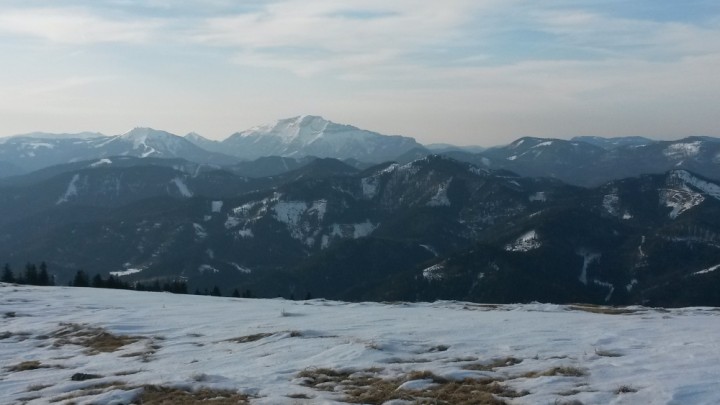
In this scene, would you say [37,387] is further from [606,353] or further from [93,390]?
[606,353]

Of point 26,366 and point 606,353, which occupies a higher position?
point 606,353

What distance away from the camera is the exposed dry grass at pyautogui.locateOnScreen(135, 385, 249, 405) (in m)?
20.0

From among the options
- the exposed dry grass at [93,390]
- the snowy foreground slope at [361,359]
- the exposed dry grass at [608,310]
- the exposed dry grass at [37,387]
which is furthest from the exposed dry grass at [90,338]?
the exposed dry grass at [608,310]

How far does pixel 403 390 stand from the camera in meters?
20.1

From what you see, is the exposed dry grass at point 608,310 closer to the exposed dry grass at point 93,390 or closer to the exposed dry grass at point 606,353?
the exposed dry grass at point 606,353

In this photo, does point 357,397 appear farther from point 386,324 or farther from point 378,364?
point 386,324

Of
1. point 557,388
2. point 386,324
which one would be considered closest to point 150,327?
point 386,324

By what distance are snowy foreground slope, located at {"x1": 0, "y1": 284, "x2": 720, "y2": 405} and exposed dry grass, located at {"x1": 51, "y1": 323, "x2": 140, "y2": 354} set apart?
0.11 meters

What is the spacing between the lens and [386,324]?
36781 millimetres

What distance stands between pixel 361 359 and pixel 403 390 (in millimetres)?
5581

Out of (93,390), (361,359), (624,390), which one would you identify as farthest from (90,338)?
(624,390)

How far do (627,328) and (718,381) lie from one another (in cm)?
1358

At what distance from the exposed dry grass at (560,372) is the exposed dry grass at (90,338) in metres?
22.2

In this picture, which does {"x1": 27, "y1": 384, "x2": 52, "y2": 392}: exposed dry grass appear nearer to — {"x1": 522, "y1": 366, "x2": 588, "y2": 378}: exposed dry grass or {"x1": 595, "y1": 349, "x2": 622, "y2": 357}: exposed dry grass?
{"x1": 522, "y1": 366, "x2": 588, "y2": 378}: exposed dry grass
